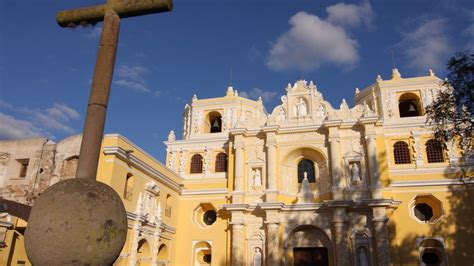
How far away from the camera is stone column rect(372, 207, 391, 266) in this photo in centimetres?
1680

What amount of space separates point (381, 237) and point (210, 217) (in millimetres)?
8406

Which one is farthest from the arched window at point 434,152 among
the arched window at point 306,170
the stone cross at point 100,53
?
the stone cross at point 100,53

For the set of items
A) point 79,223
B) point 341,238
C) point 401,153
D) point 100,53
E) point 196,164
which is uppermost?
point 401,153

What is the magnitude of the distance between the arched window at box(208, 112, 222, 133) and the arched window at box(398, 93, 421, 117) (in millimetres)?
10045

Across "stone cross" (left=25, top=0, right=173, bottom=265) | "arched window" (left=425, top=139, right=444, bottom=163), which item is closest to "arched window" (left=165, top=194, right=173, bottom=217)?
"arched window" (left=425, top=139, right=444, bottom=163)

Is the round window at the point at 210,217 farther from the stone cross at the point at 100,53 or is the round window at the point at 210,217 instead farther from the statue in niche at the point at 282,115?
the stone cross at the point at 100,53

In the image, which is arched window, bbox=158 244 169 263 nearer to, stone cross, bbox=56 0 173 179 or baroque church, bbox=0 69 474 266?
baroque church, bbox=0 69 474 266

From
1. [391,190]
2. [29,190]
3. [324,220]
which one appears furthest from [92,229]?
[391,190]

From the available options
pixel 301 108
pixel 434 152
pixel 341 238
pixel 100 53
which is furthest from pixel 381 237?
pixel 100 53

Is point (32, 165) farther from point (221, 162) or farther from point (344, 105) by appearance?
point (344, 105)

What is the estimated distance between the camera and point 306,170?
20.4 m

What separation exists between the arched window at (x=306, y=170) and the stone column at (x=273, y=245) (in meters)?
3.17

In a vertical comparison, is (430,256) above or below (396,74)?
below

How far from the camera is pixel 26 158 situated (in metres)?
16.8
